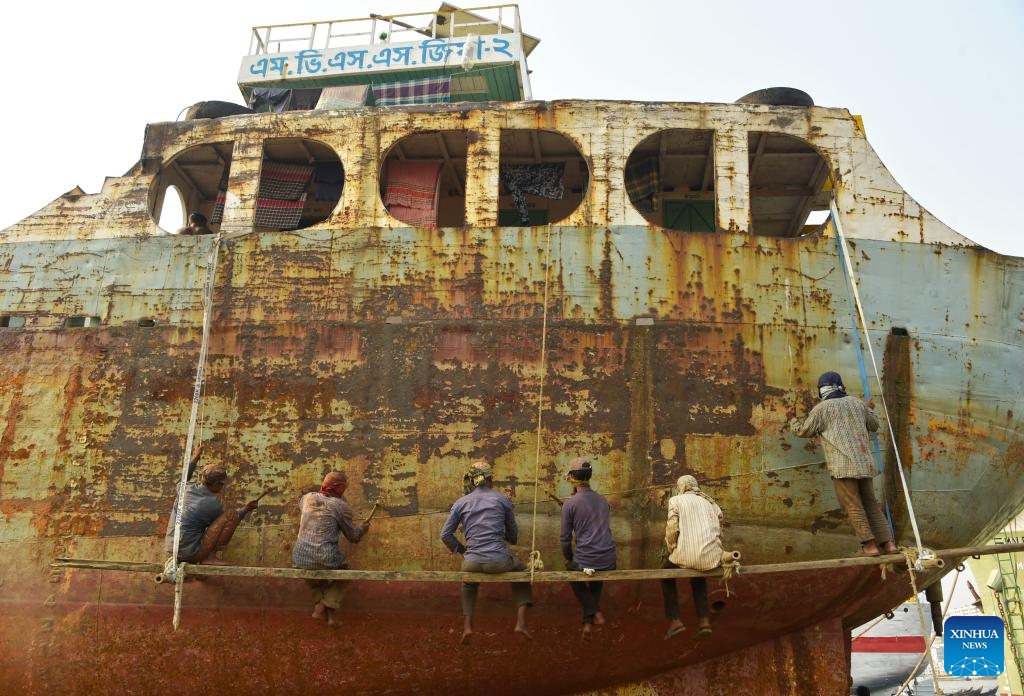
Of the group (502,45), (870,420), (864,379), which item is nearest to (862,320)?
(864,379)

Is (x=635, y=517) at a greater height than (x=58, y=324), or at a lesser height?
lesser

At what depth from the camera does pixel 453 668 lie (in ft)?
20.0

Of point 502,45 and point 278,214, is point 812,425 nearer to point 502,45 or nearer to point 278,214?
point 278,214

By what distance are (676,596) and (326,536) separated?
2.65 metres

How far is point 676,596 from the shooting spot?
5.49 m

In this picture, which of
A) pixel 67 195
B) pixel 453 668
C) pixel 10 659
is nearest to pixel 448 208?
pixel 67 195

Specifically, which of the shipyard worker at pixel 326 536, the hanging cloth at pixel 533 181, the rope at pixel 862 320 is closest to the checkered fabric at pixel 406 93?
the hanging cloth at pixel 533 181

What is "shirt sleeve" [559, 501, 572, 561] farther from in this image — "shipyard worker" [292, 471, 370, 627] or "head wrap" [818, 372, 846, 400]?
"head wrap" [818, 372, 846, 400]

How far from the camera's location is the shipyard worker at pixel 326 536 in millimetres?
5508

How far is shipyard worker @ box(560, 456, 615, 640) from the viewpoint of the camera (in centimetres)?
536

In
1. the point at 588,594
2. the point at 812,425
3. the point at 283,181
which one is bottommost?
the point at 588,594

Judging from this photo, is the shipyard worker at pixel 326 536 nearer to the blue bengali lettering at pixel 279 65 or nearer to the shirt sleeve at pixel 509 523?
the shirt sleeve at pixel 509 523

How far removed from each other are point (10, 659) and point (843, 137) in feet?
28.7

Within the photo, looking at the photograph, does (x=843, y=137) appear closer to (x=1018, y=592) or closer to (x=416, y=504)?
(x=416, y=504)
